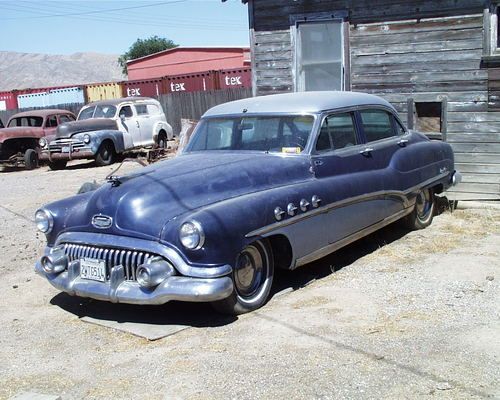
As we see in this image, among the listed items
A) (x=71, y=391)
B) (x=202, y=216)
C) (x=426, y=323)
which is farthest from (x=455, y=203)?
(x=71, y=391)

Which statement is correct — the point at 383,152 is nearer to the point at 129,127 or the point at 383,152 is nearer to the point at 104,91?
the point at 129,127

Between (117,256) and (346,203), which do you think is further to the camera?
(346,203)

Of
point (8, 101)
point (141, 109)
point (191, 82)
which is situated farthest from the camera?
point (8, 101)

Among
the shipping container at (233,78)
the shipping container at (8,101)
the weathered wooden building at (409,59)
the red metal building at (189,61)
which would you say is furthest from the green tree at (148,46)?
the weathered wooden building at (409,59)

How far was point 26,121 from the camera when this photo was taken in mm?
18562

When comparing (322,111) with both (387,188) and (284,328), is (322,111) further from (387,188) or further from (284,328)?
(284,328)

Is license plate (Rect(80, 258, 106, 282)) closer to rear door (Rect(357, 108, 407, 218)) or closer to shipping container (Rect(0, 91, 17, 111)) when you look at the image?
rear door (Rect(357, 108, 407, 218))

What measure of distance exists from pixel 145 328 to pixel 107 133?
42.9ft

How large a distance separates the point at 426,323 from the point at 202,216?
1743 millimetres

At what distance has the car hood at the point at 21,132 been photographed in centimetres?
1758

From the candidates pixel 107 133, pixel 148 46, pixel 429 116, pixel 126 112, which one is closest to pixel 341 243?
pixel 429 116

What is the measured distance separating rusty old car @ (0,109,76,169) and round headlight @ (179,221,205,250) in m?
14.3

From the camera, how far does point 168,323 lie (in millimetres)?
4719

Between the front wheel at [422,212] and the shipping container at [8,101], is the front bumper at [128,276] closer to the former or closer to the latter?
the front wheel at [422,212]
